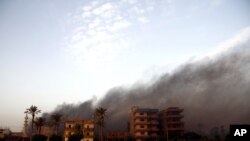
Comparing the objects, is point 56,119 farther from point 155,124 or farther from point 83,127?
point 155,124

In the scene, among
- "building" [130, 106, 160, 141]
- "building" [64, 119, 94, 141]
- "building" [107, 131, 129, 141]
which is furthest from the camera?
"building" [130, 106, 160, 141]

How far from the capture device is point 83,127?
12525 centimetres

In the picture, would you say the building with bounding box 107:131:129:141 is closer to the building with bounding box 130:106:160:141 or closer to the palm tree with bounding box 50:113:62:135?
the building with bounding box 130:106:160:141

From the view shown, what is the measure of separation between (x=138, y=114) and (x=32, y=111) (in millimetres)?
46719

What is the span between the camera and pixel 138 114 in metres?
132

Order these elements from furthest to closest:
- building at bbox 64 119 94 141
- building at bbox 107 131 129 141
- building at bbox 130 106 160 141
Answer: building at bbox 130 106 160 141, building at bbox 107 131 129 141, building at bbox 64 119 94 141

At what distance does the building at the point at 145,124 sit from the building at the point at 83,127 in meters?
19.5

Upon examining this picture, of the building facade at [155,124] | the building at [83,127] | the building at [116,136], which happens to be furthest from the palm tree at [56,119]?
the building facade at [155,124]

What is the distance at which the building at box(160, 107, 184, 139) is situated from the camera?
422 feet

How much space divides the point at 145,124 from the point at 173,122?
41.5ft

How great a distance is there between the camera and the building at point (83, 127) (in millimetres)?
123025

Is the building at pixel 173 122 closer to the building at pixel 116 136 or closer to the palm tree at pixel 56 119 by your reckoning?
the building at pixel 116 136

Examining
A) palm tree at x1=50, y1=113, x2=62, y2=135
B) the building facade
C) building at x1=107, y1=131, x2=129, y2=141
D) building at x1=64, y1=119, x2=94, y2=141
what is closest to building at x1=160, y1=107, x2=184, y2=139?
the building facade

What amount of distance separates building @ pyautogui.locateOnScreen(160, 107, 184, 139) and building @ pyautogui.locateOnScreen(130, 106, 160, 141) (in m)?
4.34
